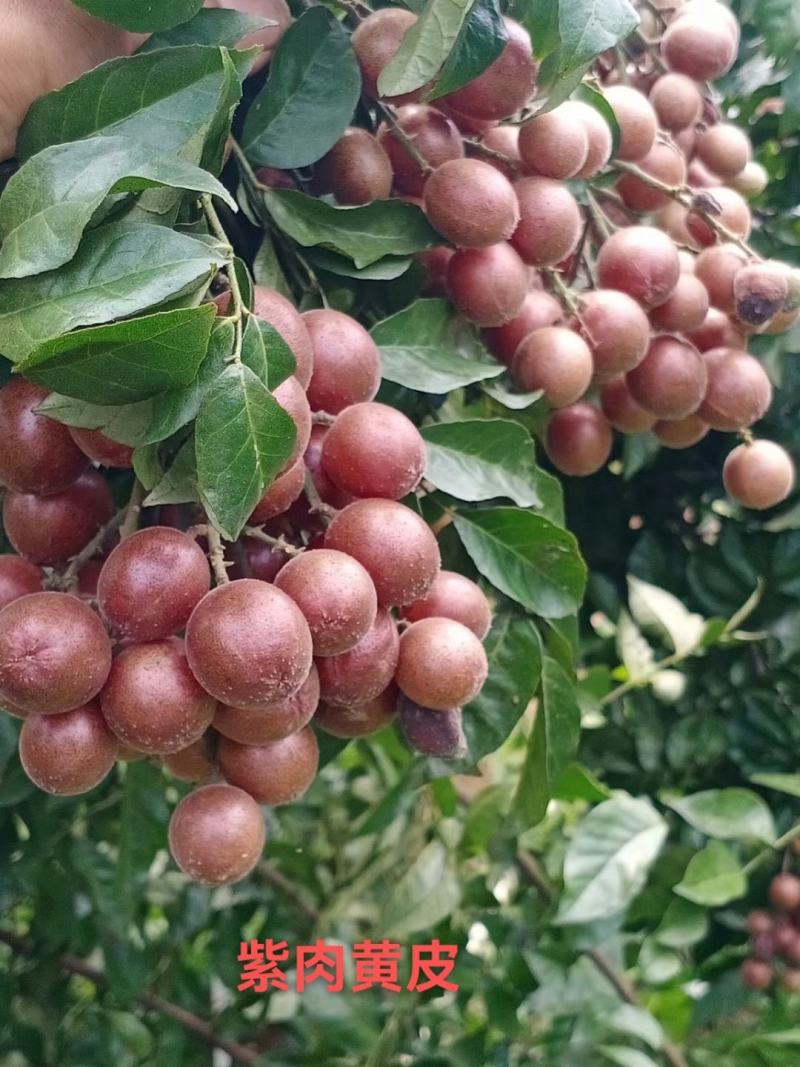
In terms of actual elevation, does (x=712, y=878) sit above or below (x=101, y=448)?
below

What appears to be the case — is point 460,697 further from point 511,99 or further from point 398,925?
point 398,925

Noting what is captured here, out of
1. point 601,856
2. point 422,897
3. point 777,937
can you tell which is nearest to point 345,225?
point 601,856

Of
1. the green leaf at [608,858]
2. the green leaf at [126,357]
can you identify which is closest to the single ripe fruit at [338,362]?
the green leaf at [126,357]

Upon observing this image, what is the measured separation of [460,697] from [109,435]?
0.18 m

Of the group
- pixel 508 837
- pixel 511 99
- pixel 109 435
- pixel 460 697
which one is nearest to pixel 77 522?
pixel 109 435

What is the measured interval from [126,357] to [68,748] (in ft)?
0.52

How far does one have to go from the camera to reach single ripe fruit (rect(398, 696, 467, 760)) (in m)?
0.43

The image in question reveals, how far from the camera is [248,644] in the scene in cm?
33

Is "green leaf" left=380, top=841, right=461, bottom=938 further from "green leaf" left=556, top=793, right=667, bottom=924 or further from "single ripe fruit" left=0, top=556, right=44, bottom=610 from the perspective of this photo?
"single ripe fruit" left=0, top=556, right=44, bottom=610

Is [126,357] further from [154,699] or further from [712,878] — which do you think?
[712,878]

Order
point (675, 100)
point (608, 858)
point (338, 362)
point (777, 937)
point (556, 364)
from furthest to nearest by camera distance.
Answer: point (777, 937) → point (608, 858) → point (675, 100) → point (556, 364) → point (338, 362)

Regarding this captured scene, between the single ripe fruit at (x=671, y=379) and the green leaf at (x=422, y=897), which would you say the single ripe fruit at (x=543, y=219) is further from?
the green leaf at (x=422, y=897)

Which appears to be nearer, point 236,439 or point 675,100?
point 236,439

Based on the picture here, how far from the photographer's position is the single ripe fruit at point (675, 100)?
62cm
